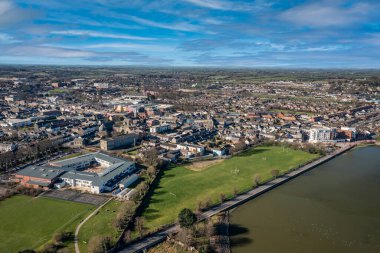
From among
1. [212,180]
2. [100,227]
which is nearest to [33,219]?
[100,227]

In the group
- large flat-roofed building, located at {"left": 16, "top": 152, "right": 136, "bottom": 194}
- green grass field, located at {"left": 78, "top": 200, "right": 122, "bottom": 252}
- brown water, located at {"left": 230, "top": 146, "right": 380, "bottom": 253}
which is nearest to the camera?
green grass field, located at {"left": 78, "top": 200, "right": 122, "bottom": 252}

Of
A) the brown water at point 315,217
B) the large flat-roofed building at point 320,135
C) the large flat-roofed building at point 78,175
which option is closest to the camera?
the brown water at point 315,217

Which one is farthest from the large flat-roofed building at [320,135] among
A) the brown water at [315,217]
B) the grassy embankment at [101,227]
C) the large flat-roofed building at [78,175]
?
the grassy embankment at [101,227]

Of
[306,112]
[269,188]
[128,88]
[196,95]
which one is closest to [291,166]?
[269,188]

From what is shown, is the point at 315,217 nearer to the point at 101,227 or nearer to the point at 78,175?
the point at 101,227

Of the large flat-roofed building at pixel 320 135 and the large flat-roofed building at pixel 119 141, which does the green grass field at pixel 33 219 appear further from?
the large flat-roofed building at pixel 320 135

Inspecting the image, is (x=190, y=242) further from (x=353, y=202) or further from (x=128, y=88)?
(x=128, y=88)

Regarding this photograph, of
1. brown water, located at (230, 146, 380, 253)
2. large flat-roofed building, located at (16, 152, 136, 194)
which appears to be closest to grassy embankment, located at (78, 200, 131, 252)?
large flat-roofed building, located at (16, 152, 136, 194)

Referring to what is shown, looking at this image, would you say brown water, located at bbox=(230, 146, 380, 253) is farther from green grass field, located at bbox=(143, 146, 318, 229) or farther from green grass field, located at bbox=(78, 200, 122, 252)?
green grass field, located at bbox=(78, 200, 122, 252)
